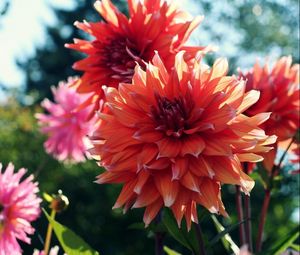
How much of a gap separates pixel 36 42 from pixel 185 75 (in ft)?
70.2

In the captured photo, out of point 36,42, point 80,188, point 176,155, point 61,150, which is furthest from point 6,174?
point 36,42

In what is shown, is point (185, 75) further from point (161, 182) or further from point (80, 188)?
point (80, 188)

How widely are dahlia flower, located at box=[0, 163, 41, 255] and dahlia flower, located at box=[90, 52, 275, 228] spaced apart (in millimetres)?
483

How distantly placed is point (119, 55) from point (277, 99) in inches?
16.9

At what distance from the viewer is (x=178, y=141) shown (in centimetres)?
125

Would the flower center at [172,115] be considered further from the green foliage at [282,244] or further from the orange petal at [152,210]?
the green foliage at [282,244]

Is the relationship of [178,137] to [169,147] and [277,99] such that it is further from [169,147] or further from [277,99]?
[277,99]

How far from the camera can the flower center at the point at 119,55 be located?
1523mm

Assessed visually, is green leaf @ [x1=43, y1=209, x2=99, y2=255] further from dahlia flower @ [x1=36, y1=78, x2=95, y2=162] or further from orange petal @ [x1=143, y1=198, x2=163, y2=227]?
dahlia flower @ [x1=36, y1=78, x2=95, y2=162]

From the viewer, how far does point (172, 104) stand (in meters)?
1.25

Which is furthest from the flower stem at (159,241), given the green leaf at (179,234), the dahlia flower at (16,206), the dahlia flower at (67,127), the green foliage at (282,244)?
the dahlia flower at (67,127)

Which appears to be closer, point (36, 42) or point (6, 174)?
point (6, 174)

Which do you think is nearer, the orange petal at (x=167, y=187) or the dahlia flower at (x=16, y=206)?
the orange petal at (x=167, y=187)

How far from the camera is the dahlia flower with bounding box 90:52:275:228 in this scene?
116cm
